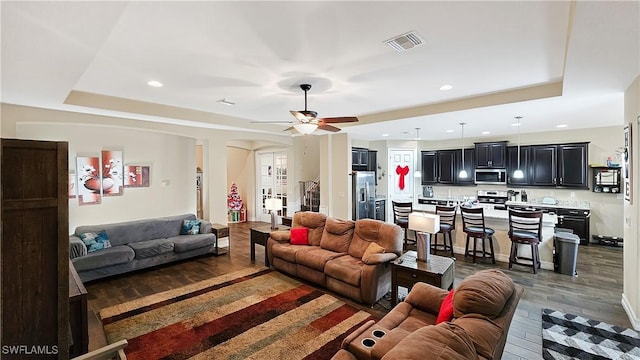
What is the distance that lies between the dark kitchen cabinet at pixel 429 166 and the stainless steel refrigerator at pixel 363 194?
1.89 metres

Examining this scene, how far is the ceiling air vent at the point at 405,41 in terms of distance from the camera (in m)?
2.45

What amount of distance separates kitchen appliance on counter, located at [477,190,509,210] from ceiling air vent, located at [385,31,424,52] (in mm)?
6618

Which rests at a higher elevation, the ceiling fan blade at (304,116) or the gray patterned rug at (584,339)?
the ceiling fan blade at (304,116)

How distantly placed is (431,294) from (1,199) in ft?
9.67

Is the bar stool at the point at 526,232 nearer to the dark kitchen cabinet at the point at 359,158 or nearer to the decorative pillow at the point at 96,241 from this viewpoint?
the dark kitchen cabinet at the point at 359,158

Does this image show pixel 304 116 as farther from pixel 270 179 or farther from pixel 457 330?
pixel 270 179

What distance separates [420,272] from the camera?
324cm

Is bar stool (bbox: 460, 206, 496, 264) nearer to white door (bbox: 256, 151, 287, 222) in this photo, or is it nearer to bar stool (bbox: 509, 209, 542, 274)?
bar stool (bbox: 509, 209, 542, 274)

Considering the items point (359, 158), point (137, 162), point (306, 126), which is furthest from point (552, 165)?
point (137, 162)

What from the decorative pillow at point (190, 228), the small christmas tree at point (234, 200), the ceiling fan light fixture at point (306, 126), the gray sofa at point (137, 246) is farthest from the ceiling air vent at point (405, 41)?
the small christmas tree at point (234, 200)

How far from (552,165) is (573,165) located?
1.27ft

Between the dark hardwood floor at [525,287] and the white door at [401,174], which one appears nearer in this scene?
the dark hardwood floor at [525,287]

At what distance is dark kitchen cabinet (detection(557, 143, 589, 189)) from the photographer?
6684 millimetres

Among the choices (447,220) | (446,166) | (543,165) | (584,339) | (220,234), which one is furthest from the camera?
(446,166)
